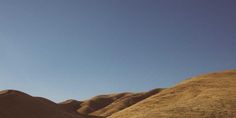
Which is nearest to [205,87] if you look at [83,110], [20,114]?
[20,114]

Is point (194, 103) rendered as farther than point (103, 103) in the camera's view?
No

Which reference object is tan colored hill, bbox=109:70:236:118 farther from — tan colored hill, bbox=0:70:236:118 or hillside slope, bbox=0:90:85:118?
hillside slope, bbox=0:90:85:118

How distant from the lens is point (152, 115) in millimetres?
27312

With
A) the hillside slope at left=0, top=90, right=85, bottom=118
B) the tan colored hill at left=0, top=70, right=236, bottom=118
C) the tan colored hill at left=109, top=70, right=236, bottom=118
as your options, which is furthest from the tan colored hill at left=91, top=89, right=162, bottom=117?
the tan colored hill at left=109, top=70, right=236, bottom=118

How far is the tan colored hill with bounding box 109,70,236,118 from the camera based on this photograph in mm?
27203

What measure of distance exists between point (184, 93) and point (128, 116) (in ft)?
30.5

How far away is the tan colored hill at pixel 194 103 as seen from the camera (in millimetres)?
27203

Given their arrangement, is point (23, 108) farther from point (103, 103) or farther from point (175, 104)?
point (103, 103)

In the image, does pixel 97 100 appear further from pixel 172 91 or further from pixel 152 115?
pixel 152 115

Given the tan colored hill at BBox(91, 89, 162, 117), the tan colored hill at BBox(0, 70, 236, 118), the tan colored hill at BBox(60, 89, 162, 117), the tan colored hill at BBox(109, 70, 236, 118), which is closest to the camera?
the tan colored hill at BBox(109, 70, 236, 118)

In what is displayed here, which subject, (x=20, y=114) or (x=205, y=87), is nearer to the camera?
(x=205, y=87)

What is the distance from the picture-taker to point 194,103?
3011 cm

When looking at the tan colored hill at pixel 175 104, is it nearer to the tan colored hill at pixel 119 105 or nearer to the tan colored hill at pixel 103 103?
the tan colored hill at pixel 119 105

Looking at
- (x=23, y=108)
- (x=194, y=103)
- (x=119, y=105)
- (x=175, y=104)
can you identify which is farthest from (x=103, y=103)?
(x=194, y=103)
